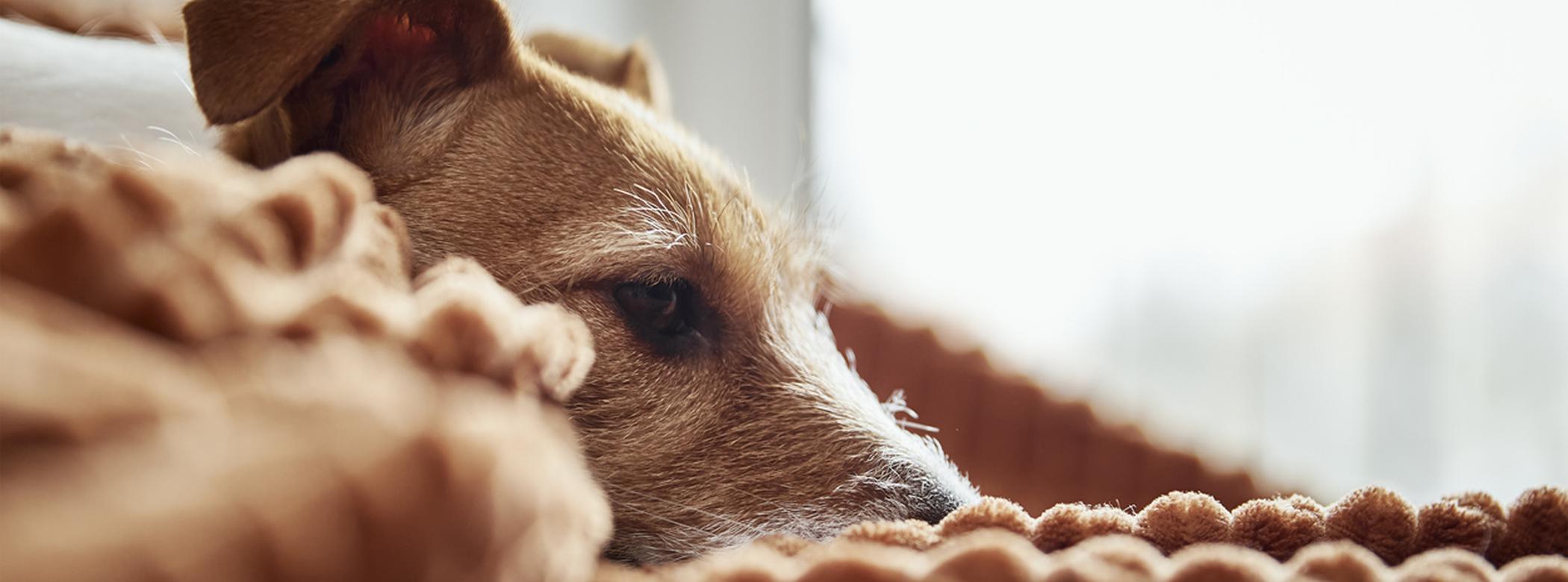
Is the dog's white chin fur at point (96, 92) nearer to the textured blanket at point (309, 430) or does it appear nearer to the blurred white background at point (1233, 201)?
the textured blanket at point (309, 430)

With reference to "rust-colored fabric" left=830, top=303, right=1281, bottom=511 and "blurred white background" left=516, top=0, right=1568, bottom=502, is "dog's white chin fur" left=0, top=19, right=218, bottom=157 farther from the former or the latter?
"rust-colored fabric" left=830, top=303, right=1281, bottom=511

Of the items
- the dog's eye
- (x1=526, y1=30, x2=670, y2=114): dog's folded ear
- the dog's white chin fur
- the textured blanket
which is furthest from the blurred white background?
the textured blanket

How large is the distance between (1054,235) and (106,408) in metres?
2.62

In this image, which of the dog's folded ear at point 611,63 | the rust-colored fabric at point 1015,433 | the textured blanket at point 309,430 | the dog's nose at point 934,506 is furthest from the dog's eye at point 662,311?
the rust-colored fabric at point 1015,433

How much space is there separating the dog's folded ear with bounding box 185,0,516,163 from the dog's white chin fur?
186mm

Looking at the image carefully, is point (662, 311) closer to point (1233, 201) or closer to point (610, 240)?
point (610, 240)

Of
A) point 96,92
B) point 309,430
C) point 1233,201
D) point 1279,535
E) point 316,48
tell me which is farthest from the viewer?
point 1233,201

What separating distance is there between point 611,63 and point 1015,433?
0.84 meters

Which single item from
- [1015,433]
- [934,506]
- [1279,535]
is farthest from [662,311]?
[1015,433]

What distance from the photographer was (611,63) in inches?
54.2

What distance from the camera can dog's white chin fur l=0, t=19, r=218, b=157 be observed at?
98 cm

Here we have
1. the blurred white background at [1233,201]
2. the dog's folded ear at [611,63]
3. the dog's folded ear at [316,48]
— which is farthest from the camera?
the blurred white background at [1233,201]

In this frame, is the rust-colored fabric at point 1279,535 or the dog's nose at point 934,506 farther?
the dog's nose at point 934,506

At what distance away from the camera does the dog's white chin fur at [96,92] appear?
98 cm
